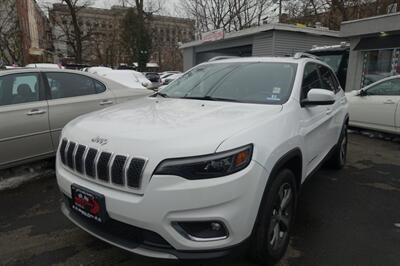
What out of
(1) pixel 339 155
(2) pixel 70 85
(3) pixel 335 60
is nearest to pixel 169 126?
(2) pixel 70 85

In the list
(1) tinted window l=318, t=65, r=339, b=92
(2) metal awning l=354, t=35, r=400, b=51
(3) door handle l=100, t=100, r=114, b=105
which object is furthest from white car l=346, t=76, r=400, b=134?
(3) door handle l=100, t=100, r=114, b=105

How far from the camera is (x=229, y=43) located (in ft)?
59.9

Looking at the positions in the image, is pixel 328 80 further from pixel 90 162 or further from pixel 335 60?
pixel 335 60

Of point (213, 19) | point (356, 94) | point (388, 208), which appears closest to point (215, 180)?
point (388, 208)

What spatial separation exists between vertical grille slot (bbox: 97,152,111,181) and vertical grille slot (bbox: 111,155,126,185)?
0.06 m

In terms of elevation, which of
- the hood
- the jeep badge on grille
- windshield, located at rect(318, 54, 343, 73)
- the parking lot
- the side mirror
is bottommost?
the parking lot

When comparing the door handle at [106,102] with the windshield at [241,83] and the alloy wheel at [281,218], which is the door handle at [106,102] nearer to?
the windshield at [241,83]

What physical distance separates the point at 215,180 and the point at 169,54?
58.7 meters

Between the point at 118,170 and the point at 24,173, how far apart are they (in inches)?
134

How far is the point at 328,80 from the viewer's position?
4434mm

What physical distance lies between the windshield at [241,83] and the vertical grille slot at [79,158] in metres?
1.34

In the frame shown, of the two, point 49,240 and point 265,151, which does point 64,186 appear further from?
point 265,151

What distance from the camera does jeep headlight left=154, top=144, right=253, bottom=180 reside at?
6.40 ft

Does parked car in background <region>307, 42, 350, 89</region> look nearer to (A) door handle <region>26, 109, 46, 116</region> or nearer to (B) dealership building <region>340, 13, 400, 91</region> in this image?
(B) dealership building <region>340, 13, 400, 91</region>
